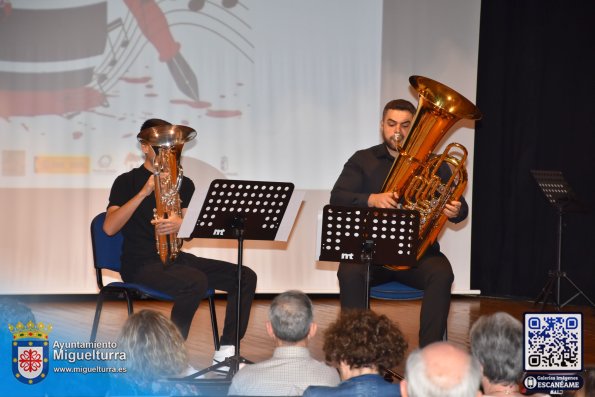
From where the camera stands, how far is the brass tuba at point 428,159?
4.58 meters

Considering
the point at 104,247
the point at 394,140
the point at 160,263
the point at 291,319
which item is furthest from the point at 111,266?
the point at 291,319

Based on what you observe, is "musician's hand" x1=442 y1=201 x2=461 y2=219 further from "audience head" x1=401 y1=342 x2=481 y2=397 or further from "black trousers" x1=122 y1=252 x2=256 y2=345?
"audience head" x1=401 y1=342 x2=481 y2=397

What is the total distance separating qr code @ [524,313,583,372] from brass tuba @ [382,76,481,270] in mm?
1865

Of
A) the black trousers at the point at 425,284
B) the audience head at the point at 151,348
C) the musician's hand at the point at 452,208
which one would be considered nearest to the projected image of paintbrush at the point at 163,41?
the black trousers at the point at 425,284

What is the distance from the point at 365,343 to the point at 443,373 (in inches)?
26.5

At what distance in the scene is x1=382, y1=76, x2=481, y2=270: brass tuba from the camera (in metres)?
4.58

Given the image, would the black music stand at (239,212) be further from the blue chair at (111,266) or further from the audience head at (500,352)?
the audience head at (500,352)

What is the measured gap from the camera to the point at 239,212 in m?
4.39

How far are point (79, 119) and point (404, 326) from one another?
342 cm

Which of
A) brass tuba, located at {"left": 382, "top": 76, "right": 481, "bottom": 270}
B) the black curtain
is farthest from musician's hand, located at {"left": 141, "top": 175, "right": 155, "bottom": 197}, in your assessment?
the black curtain

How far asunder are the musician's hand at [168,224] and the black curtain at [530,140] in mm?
4501

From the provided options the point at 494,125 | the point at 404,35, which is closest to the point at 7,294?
the point at 404,35

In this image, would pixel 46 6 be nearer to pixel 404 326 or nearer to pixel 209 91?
pixel 209 91

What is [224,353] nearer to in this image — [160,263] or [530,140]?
[160,263]
